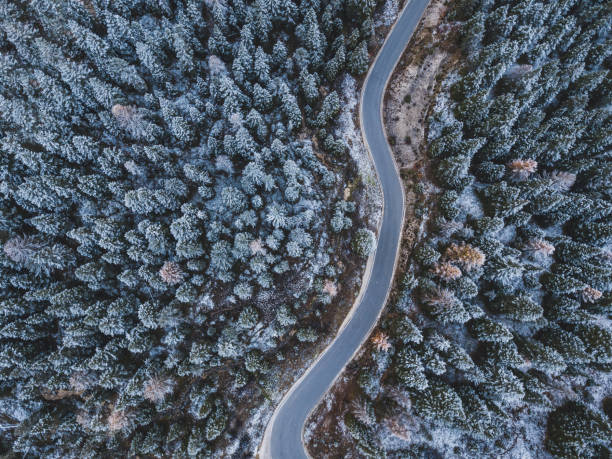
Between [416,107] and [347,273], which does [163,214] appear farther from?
[416,107]

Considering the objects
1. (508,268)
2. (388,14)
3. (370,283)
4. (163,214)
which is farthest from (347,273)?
(388,14)

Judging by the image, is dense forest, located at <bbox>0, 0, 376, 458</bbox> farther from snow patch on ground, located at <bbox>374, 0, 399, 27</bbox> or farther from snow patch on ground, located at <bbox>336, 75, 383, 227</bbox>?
snow patch on ground, located at <bbox>374, 0, 399, 27</bbox>

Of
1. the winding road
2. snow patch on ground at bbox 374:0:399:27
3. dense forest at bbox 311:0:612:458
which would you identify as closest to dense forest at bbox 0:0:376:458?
the winding road

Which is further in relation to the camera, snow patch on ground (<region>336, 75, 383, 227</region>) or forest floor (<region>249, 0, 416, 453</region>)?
snow patch on ground (<region>336, 75, 383, 227</region>)

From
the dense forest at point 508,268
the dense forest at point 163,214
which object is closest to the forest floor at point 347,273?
the dense forest at point 163,214

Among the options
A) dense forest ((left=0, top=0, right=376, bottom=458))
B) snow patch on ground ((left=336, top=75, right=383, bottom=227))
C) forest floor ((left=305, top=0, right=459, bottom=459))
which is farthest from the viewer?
snow patch on ground ((left=336, top=75, right=383, bottom=227))

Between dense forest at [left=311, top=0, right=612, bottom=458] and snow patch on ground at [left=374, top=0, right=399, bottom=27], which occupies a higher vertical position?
snow patch on ground at [left=374, top=0, right=399, bottom=27]

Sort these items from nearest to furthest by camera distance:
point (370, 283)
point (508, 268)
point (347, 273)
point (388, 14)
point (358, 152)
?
point (508, 268) < point (347, 273) < point (370, 283) < point (358, 152) < point (388, 14)

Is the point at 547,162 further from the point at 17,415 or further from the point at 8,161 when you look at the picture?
the point at 17,415
